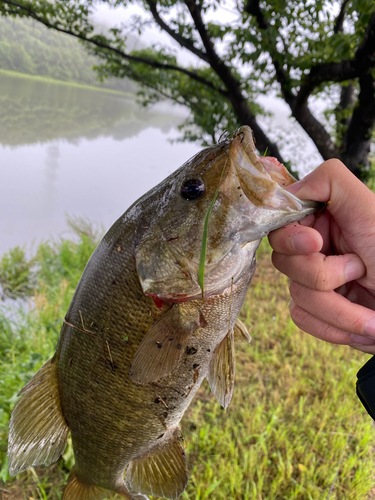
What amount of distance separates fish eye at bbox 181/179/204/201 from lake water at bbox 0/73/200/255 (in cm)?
588

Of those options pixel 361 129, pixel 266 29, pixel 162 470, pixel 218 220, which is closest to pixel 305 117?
pixel 361 129

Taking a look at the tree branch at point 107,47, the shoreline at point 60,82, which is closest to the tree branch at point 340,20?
the tree branch at point 107,47

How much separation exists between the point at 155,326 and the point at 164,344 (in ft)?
0.24

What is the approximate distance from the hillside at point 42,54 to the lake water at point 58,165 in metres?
0.80

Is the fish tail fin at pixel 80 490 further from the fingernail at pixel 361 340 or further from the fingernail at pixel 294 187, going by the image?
the fingernail at pixel 294 187

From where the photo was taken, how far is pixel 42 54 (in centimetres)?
1586

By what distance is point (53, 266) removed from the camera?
638 cm

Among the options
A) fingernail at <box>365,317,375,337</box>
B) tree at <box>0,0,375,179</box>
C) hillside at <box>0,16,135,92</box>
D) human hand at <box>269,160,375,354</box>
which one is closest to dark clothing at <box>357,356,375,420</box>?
human hand at <box>269,160,375,354</box>

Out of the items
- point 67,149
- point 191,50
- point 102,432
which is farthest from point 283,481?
point 67,149

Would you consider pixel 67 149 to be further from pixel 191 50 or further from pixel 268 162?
pixel 268 162

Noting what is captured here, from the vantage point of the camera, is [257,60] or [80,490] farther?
[257,60]

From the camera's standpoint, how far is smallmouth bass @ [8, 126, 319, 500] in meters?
1.02

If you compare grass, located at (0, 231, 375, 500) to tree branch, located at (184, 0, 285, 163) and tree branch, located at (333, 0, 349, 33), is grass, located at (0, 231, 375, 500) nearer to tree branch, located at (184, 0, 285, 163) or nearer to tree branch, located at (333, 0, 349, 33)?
tree branch, located at (184, 0, 285, 163)

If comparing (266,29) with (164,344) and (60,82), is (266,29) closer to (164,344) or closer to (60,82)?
(164,344)
